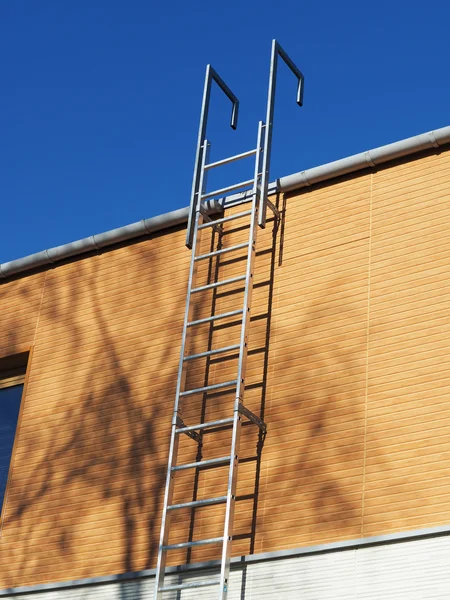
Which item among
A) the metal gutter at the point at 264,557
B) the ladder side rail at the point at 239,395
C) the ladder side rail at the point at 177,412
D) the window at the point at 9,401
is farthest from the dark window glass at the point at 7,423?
the ladder side rail at the point at 239,395

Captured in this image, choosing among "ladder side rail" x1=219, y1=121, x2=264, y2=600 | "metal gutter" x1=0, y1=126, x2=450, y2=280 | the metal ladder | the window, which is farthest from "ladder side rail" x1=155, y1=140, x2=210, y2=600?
the window

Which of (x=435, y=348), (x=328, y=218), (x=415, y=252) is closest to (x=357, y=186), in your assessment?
(x=328, y=218)

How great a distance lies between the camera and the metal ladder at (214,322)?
852 centimetres

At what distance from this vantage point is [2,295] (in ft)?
38.0

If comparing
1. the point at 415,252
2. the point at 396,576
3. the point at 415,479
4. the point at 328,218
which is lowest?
the point at 396,576

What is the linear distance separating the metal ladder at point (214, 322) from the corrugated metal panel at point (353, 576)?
0.23m

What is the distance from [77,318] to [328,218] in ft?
8.78

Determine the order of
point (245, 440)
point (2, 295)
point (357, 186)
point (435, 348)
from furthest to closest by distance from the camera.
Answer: point (2, 295) < point (357, 186) < point (245, 440) < point (435, 348)

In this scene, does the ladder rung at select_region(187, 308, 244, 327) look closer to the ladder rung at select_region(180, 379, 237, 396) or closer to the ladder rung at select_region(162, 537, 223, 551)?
the ladder rung at select_region(180, 379, 237, 396)

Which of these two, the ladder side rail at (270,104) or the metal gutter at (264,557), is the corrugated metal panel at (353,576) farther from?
the ladder side rail at (270,104)

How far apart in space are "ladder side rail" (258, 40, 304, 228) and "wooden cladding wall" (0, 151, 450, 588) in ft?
0.99

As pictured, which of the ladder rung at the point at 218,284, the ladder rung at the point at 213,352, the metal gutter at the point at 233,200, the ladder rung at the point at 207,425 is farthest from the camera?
the ladder rung at the point at 218,284

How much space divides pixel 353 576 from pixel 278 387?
1.81m

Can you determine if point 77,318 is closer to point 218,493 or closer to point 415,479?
point 218,493
